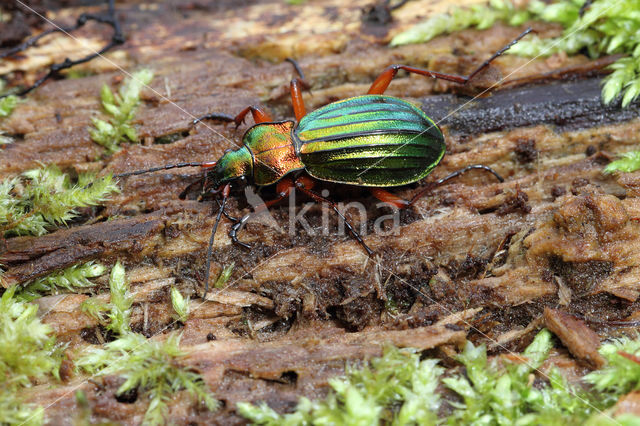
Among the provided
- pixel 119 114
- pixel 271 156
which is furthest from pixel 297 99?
pixel 119 114

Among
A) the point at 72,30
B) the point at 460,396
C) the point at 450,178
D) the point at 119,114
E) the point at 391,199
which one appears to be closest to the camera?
the point at 460,396

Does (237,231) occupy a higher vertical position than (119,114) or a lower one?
lower

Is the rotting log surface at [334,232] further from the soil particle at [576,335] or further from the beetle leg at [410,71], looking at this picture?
the beetle leg at [410,71]

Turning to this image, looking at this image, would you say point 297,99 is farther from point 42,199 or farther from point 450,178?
point 42,199

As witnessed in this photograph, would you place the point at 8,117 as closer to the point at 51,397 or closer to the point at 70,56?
the point at 70,56

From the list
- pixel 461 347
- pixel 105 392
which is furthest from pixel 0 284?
pixel 461 347

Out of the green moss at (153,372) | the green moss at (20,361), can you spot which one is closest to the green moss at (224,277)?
the green moss at (153,372)
